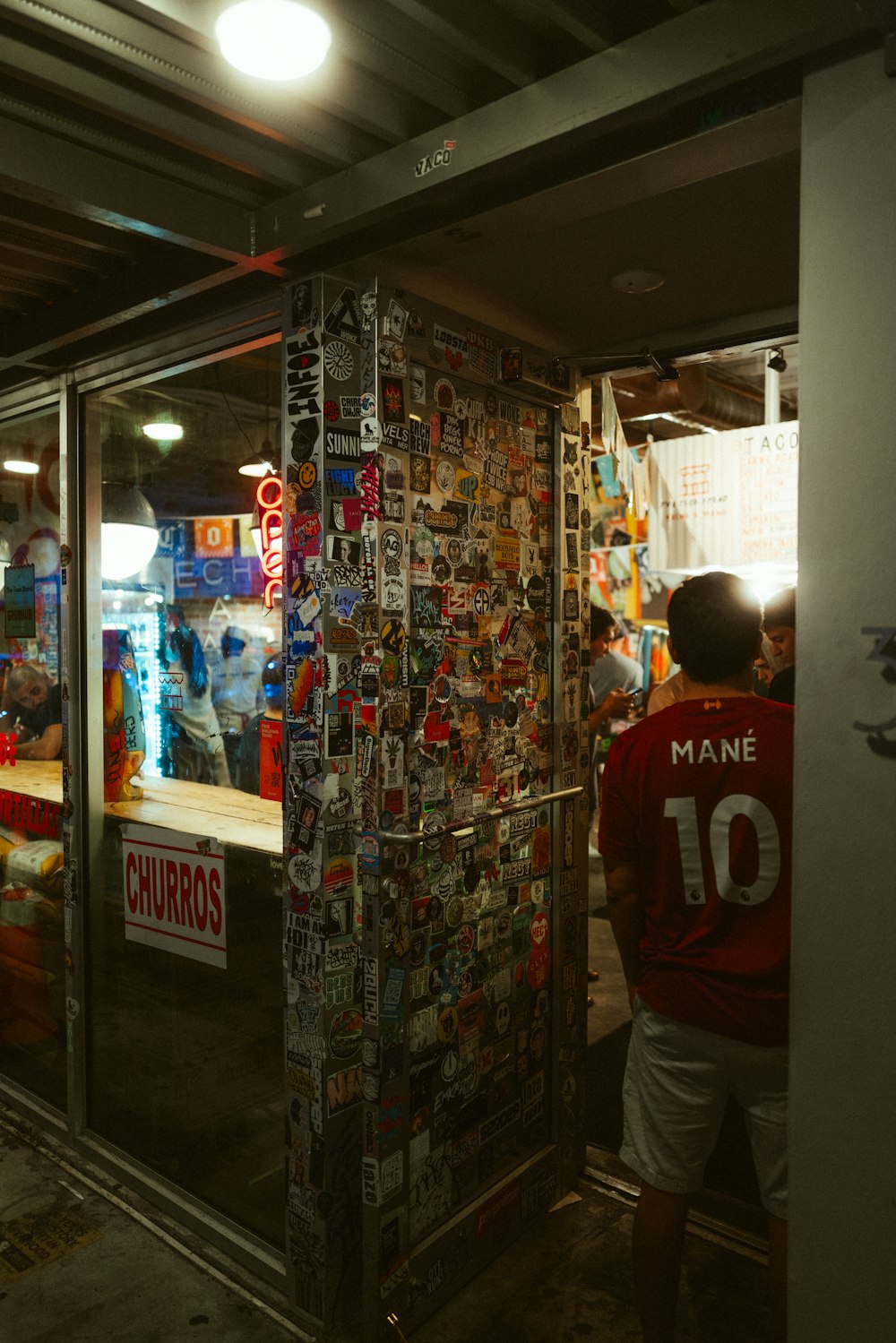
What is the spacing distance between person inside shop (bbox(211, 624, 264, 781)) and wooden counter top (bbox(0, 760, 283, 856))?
17 centimetres

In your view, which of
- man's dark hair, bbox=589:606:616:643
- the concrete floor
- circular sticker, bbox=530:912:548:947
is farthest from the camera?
man's dark hair, bbox=589:606:616:643

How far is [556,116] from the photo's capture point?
1.84m

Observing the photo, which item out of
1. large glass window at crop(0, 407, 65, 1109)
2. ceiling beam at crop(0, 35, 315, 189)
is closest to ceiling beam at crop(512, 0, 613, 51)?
ceiling beam at crop(0, 35, 315, 189)

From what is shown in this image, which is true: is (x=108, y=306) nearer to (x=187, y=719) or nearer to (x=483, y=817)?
(x=187, y=719)

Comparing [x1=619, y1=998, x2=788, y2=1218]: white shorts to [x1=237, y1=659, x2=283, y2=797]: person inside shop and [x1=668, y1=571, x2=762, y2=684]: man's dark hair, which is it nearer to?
[x1=668, y1=571, x2=762, y2=684]: man's dark hair

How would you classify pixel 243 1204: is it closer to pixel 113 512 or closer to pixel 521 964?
pixel 521 964

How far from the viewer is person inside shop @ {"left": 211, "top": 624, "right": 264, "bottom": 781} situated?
3.50 meters

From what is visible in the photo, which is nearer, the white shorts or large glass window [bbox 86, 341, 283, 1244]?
the white shorts

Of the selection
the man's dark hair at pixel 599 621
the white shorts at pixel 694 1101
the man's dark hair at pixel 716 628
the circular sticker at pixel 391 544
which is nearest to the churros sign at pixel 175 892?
the circular sticker at pixel 391 544

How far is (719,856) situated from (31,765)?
10.1 feet

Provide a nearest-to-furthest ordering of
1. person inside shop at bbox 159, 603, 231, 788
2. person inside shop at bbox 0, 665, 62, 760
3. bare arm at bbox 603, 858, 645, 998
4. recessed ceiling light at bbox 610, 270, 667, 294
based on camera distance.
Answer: bare arm at bbox 603, 858, 645, 998
recessed ceiling light at bbox 610, 270, 667, 294
person inside shop at bbox 159, 603, 231, 788
person inside shop at bbox 0, 665, 62, 760

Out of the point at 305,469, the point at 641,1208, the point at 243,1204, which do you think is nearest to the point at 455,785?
the point at 305,469

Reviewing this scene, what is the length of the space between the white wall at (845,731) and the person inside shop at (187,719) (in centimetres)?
234

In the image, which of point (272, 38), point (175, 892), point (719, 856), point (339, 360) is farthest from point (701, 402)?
point (175, 892)
